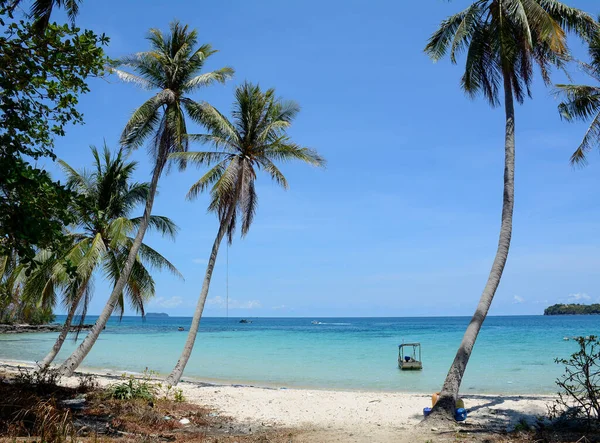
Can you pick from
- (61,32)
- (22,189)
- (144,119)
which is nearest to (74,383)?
(144,119)

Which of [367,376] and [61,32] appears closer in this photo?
[61,32]

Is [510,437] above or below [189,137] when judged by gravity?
below

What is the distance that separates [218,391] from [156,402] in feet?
13.3

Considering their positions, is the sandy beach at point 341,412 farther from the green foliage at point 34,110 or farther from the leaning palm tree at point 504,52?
the green foliage at point 34,110

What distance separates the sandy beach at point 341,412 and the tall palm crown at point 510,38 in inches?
297

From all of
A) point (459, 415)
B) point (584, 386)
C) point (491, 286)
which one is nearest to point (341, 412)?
point (459, 415)

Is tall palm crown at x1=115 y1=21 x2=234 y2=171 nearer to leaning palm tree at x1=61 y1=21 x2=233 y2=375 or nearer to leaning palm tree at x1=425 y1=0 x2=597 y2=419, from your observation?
leaning palm tree at x1=61 y1=21 x2=233 y2=375

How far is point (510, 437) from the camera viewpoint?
26.5 ft

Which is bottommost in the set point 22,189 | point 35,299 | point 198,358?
point 198,358

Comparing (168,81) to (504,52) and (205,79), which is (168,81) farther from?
(504,52)

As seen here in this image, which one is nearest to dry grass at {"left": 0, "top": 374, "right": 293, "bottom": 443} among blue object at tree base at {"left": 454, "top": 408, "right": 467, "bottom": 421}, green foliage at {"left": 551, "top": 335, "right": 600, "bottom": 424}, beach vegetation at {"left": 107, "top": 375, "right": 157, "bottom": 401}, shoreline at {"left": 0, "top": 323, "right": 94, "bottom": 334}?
beach vegetation at {"left": 107, "top": 375, "right": 157, "bottom": 401}

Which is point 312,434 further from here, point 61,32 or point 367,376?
point 367,376

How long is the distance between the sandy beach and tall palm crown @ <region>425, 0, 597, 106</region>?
756 cm

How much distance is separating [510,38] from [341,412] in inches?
376
